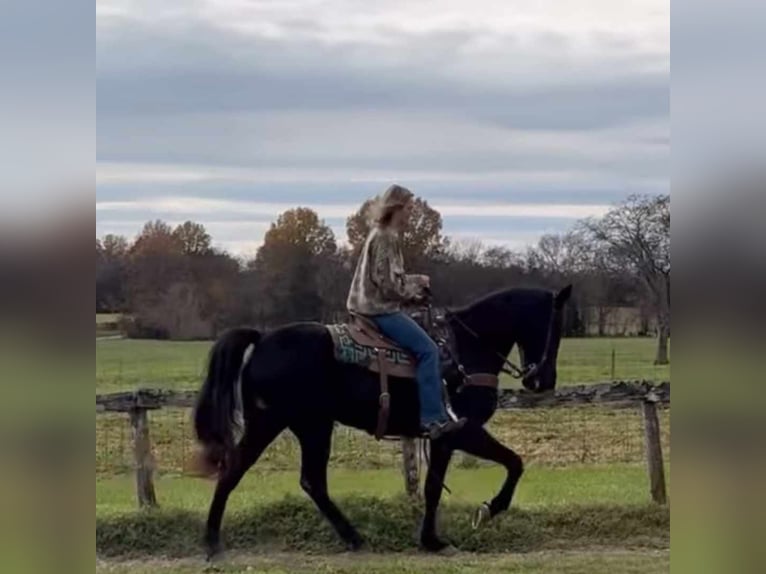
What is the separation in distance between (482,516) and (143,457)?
4.88 feet

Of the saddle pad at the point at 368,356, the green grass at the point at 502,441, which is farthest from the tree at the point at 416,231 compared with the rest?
the green grass at the point at 502,441

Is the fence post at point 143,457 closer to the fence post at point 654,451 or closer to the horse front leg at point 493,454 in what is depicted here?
the horse front leg at point 493,454

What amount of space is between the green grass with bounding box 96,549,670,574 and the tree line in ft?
2.96

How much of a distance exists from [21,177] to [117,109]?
1698 mm

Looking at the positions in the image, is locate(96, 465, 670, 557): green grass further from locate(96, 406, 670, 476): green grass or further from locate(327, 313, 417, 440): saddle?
locate(327, 313, 417, 440): saddle

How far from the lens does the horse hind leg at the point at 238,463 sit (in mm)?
5039

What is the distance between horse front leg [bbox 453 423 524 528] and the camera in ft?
16.9

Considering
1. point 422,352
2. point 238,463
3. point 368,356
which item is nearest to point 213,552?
point 238,463

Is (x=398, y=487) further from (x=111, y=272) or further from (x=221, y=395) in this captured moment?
(x=111, y=272)

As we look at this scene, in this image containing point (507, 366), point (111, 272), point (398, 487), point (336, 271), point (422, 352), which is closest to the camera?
point (111, 272)

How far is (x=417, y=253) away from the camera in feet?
16.6

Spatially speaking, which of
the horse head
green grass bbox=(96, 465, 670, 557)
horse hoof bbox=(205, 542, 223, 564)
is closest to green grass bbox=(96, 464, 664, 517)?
green grass bbox=(96, 465, 670, 557)

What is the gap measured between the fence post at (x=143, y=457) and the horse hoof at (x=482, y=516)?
138 cm

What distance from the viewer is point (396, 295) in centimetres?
496
